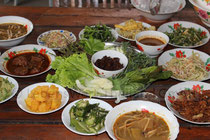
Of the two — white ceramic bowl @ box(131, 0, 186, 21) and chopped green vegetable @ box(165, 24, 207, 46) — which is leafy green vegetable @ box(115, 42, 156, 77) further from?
white ceramic bowl @ box(131, 0, 186, 21)

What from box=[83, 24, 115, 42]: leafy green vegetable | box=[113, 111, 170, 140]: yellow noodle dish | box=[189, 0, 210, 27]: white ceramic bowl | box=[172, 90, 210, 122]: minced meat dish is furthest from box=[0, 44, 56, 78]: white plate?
box=[189, 0, 210, 27]: white ceramic bowl

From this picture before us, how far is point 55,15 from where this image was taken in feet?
13.1

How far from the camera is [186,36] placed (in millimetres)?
3424

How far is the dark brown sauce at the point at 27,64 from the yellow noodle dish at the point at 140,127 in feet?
3.97

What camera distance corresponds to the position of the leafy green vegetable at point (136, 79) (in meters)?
2.55

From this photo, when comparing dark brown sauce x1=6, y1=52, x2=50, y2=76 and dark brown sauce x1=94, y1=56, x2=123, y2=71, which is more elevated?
dark brown sauce x1=94, y1=56, x2=123, y2=71

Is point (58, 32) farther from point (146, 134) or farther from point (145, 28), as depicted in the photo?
point (146, 134)

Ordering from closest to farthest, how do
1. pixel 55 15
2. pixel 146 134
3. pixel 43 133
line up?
pixel 146 134, pixel 43 133, pixel 55 15

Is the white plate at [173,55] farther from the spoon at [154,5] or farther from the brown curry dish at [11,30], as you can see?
the brown curry dish at [11,30]

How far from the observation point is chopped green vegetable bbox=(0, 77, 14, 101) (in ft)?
7.99

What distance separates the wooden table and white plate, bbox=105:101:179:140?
17 centimetres

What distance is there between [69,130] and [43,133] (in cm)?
23

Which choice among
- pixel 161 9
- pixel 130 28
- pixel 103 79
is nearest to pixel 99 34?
pixel 130 28

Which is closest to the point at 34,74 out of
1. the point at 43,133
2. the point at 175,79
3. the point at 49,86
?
the point at 49,86
